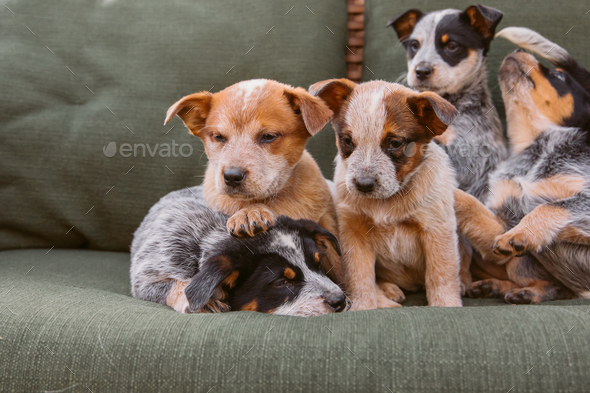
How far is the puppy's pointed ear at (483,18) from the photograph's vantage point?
2.30m

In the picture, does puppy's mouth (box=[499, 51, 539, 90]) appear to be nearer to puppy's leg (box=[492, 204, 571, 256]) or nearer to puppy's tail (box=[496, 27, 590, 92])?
puppy's tail (box=[496, 27, 590, 92])

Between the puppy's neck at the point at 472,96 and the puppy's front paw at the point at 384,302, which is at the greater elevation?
the puppy's neck at the point at 472,96

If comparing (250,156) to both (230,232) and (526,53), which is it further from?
(526,53)

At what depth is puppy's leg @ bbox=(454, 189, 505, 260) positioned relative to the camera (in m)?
2.19

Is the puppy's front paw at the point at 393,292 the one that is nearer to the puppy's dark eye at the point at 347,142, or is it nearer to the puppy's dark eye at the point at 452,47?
the puppy's dark eye at the point at 347,142

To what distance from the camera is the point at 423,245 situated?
2.11 m

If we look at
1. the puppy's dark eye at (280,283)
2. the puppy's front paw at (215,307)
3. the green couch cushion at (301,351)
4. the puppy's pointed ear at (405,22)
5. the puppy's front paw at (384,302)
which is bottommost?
the puppy's front paw at (384,302)

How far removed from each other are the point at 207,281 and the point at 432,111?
120 cm

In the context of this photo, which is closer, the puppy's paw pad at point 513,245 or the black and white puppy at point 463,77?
the puppy's paw pad at point 513,245

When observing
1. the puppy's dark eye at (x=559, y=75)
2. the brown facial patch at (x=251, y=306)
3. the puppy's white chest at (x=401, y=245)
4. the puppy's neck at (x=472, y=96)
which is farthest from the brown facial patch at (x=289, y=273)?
the puppy's dark eye at (x=559, y=75)

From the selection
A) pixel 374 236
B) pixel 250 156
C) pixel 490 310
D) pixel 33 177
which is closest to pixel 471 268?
pixel 374 236

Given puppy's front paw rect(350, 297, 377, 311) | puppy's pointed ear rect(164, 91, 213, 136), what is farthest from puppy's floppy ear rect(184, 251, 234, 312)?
puppy's pointed ear rect(164, 91, 213, 136)

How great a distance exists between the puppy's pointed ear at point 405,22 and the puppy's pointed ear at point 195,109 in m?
1.15

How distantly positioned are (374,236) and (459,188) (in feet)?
2.18
